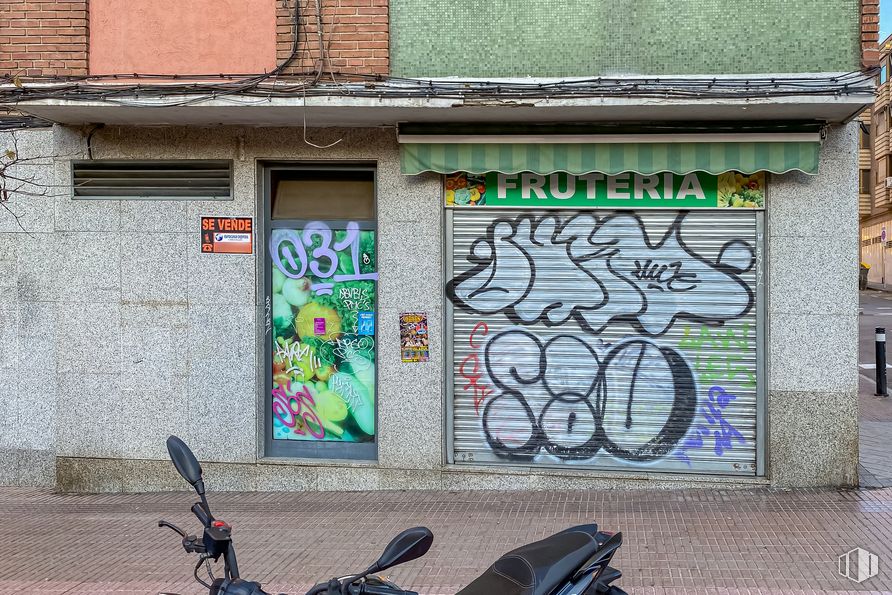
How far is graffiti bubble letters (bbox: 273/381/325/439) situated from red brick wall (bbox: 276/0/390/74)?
10.1 ft

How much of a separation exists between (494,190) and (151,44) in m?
3.51

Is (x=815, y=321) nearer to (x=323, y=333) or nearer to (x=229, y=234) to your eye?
(x=323, y=333)

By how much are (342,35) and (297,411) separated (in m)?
3.62

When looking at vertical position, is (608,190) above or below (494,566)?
above

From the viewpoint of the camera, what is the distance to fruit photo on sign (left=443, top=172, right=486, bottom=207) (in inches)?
332

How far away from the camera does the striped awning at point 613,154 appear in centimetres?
778

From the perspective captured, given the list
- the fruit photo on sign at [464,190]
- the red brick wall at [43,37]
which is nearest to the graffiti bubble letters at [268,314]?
the fruit photo on sign at [464,190]

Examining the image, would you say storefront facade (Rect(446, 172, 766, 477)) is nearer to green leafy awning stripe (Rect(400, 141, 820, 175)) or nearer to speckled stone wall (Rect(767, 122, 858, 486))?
speckled stone wall (Rect(767, 122, 858, 486))

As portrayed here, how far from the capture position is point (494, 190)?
845cm

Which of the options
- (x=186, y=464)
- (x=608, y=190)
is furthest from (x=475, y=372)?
(x=186, y=464)

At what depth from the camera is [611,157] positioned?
799 cm

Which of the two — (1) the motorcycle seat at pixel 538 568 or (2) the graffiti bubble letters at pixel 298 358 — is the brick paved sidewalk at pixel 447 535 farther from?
(1) the motorcycle seat at pixel 538 568

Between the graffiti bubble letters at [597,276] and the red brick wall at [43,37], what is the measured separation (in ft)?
13.8

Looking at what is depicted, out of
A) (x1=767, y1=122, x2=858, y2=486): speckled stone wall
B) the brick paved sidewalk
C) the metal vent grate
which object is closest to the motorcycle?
the brick paved sidewalk
